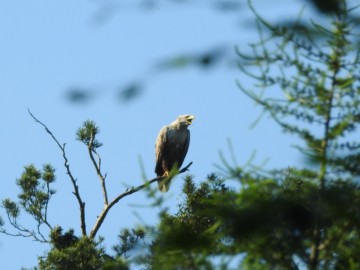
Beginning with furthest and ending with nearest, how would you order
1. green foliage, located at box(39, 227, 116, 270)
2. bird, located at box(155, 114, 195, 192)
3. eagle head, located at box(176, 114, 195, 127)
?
1. eagle head, located at box(176, 114, 195, 127)
2. bird, located at box(155, 114, 195, 192)
3. green foliage, located at box(39, 227, 116, 270)

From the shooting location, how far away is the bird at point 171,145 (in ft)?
50.0

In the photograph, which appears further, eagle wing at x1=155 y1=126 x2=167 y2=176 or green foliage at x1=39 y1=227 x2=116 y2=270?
eagle wing at x1=155 y1=126 x2=167 y2=176

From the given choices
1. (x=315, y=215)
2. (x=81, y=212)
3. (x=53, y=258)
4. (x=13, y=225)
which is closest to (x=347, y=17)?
(x=315, y=215)

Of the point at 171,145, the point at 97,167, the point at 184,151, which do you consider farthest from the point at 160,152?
the point at 97,167

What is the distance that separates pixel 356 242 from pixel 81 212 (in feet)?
20.8

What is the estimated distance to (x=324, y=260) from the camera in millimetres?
4711

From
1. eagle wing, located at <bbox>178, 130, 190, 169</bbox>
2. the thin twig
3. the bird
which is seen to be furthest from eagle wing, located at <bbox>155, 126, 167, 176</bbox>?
the thin twig

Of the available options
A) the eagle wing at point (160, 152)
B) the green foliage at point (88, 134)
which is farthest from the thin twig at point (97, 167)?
the eagle wing at point (160, 152)

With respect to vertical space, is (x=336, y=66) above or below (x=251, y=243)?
above

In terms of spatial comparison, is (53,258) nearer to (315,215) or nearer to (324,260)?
(324,260)

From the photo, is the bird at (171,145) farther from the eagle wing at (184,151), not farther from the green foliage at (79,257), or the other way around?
the green foliage at (79,257)

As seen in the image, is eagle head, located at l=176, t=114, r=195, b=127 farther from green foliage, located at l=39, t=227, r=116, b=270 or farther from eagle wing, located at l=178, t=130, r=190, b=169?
green foliage, located at l=39, t=227, r=116, b=270

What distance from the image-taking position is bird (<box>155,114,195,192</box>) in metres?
15.2

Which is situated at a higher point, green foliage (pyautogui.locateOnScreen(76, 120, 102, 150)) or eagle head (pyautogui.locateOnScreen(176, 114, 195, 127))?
eagle head (pyautogui.locateOnScreen(176, 114, 195, 127))
